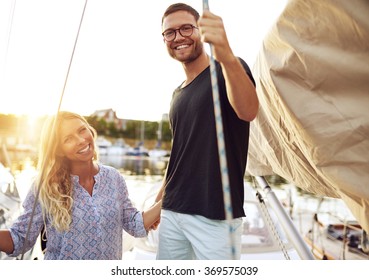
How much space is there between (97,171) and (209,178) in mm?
534

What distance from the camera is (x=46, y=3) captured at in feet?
5.97

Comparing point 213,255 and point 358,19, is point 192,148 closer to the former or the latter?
point 213,255

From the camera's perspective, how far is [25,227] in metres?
1.28

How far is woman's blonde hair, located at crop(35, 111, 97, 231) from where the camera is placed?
1307 millimetres

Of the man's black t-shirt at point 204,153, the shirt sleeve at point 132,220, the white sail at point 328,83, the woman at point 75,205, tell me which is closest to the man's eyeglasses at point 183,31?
the man's black t-shirt at point 204,153

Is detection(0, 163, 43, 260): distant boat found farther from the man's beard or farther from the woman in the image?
the man's beard

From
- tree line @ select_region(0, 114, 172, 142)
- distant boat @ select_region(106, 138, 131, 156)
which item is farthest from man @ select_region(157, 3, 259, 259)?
distant boat @ select_region(106, 138, 131, 156)

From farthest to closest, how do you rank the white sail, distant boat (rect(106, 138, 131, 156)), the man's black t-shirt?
distant boat (rect(106, 138, 131, 156))
the man's black t-shirt
the white sail

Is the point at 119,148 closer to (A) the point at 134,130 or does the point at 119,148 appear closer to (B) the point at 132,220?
(A) the point at 134,130

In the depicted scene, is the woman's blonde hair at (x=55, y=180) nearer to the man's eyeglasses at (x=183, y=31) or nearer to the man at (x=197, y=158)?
the man at (x=197, y=158)

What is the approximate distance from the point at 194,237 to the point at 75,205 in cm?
45

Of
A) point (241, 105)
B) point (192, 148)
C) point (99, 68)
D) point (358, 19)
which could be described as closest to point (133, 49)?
point (99, 68)

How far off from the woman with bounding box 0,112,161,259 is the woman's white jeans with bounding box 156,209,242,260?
230 mm

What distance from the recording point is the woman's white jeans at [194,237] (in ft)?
3.62
